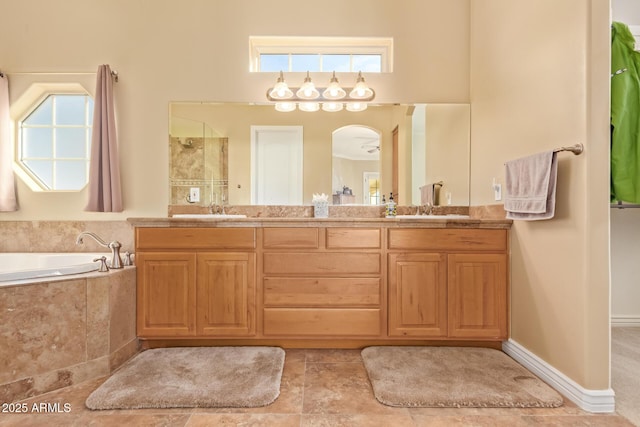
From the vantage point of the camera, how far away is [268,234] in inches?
82.7

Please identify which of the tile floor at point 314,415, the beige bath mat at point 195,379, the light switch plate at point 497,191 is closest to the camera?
the tile floor at point 314,415

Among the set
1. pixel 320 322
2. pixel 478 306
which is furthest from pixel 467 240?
pixel 320 322

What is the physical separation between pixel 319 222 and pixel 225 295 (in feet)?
2.57

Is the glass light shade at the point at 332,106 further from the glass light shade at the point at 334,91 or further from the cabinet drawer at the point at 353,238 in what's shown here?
the cabinet drawer at the point at 353,238

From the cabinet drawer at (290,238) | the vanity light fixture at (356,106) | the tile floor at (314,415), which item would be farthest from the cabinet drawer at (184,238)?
the vanity light fixture at (356,106)

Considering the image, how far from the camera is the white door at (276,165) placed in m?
2.62

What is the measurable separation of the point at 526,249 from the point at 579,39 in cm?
114

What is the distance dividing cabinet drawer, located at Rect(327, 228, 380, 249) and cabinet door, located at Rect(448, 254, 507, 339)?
55 cm

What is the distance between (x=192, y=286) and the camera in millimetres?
2076

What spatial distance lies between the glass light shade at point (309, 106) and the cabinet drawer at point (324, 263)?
125cm

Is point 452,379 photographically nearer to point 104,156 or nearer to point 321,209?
point 321,209

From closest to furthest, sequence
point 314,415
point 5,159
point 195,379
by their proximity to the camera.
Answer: point 314,415 < point 195,379 < point 5,159

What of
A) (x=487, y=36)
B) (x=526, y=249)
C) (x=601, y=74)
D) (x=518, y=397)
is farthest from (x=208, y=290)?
(x=487, y=36)

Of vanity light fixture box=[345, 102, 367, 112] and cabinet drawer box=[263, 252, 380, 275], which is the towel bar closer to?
cabinet drawer box=[263, 252, 380, 275]
